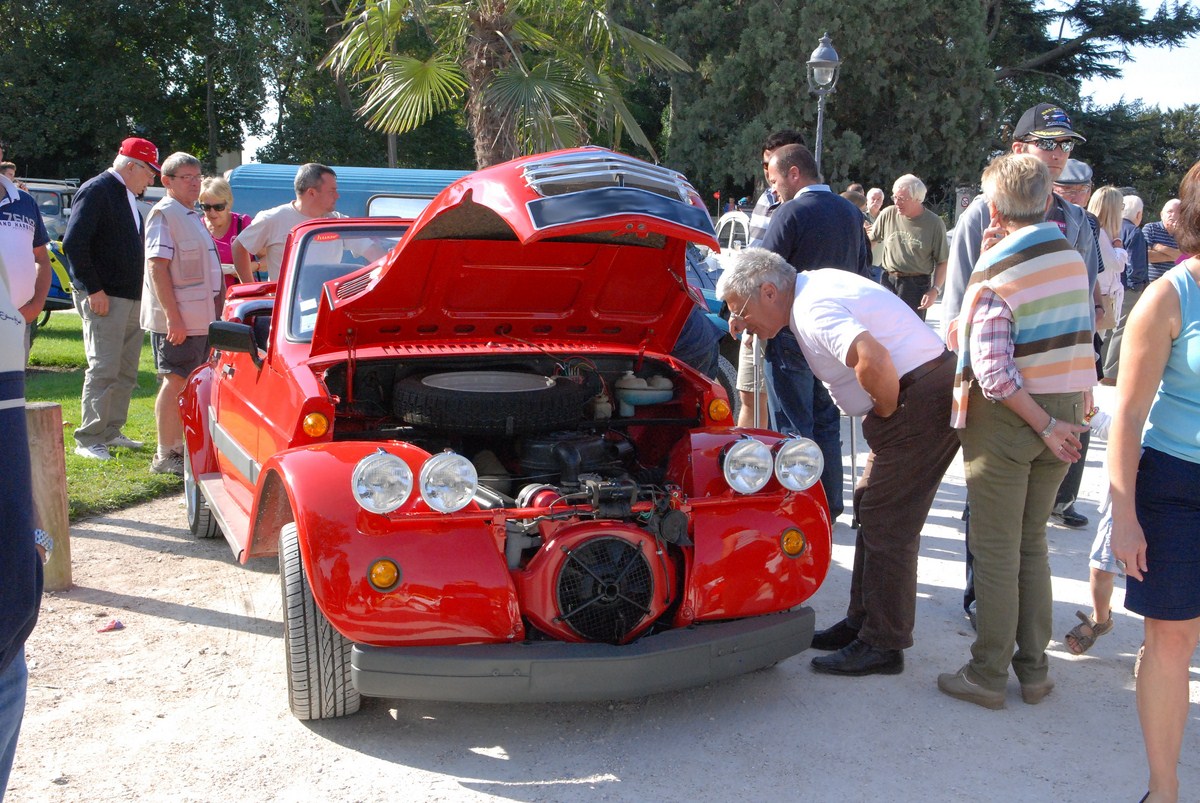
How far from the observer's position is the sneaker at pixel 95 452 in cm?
720

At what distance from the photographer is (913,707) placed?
3932 mm

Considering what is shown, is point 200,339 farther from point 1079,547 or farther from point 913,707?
point 1079,547

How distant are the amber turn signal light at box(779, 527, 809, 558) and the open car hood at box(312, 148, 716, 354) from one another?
1.11 meters

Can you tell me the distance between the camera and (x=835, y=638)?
14.6ft

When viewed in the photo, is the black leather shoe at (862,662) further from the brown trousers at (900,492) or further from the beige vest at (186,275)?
the beige vest at (186,275)

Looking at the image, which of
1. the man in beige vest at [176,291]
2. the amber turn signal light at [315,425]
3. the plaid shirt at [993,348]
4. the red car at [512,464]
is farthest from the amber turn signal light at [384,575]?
the man in beige vest at [176,291]

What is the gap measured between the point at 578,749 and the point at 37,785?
1708 millimetres

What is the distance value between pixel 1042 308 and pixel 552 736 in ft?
7.58

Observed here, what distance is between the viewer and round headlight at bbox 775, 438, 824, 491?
3949 mm

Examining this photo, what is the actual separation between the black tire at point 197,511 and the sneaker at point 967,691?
12.8 feet

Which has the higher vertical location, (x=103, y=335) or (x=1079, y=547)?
(x=103, y=335)

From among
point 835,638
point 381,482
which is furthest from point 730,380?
point 381,482

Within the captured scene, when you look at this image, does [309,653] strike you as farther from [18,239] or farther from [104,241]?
[104,241]

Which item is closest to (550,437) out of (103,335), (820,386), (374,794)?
(374,794)
